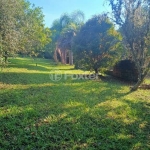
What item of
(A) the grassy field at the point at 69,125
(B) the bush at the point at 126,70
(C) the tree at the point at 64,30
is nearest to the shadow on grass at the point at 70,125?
Answer: (A) the grassy field at the point at 69,125

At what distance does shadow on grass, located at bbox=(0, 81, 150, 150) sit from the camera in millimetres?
3695

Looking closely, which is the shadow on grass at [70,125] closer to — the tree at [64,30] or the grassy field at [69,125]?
the grassy field at [69,125]

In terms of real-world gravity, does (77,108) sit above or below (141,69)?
below

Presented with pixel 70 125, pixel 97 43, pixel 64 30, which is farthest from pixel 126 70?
Result: pixel 64 30

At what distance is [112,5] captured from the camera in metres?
9.58

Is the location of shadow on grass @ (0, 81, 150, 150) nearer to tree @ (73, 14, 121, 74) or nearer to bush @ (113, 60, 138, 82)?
bush @ (113, 60, 138, 82)

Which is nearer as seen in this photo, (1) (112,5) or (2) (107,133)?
(2) (107,133)

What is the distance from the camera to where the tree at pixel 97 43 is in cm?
1523

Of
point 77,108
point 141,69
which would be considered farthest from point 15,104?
point 141,69

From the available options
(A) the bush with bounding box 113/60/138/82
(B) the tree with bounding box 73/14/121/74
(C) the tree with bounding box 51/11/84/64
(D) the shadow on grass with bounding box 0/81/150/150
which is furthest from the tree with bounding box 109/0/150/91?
(C) the tree with bounding box 51/11/84/64

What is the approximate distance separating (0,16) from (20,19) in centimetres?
521

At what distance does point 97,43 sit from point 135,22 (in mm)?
6103

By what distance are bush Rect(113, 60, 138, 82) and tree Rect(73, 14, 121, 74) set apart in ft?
3.36

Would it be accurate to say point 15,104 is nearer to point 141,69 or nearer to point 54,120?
point 54,120
